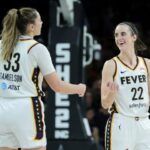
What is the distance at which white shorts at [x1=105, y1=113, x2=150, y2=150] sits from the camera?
5.60m

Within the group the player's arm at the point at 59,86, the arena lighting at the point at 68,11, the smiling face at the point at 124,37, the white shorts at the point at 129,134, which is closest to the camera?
the player's arm at the point at 59,86

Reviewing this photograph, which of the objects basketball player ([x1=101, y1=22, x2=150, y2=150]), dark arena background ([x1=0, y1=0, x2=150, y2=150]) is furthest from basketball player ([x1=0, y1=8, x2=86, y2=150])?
dark arena background ([x1=0, y1=0, x2=150, y2=150])

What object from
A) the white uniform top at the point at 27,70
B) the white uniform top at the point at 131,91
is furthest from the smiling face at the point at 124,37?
the white uniform top at the point at 27,70

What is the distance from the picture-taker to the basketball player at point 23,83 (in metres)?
5.21

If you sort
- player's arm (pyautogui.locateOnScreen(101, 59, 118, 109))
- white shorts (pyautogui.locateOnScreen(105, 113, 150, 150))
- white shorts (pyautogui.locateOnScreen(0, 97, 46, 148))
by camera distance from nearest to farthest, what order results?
1. white shorts (pyautogui.locateOnScreen(0, 97, 46, 148))
2. player's arm (pyautogui.locateOnScreen(101, 59, 118, 109))
3. white shorts (pyautogui.locateOnScreen(105, 113, 150, 150))

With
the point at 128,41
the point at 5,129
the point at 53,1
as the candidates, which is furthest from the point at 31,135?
the point at 53,1

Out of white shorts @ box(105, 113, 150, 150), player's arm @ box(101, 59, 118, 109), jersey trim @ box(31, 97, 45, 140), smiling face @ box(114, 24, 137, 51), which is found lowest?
white shorts @ box(105, 113, 150, 150)

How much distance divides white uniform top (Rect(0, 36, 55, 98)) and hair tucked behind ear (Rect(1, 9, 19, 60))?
5cm

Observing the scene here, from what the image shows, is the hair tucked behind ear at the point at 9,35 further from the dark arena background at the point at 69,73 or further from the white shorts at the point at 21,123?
the dark arena background at the point at 69,73

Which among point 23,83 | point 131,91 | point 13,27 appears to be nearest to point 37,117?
point 23,83

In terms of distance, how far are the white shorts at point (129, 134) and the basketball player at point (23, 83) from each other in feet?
1.77

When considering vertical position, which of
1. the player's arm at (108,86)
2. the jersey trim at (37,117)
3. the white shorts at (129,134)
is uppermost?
the player's arm at (108,86)

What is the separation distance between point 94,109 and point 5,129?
18.2 ft

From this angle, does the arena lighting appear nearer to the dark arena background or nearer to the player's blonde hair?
the dark arena background
